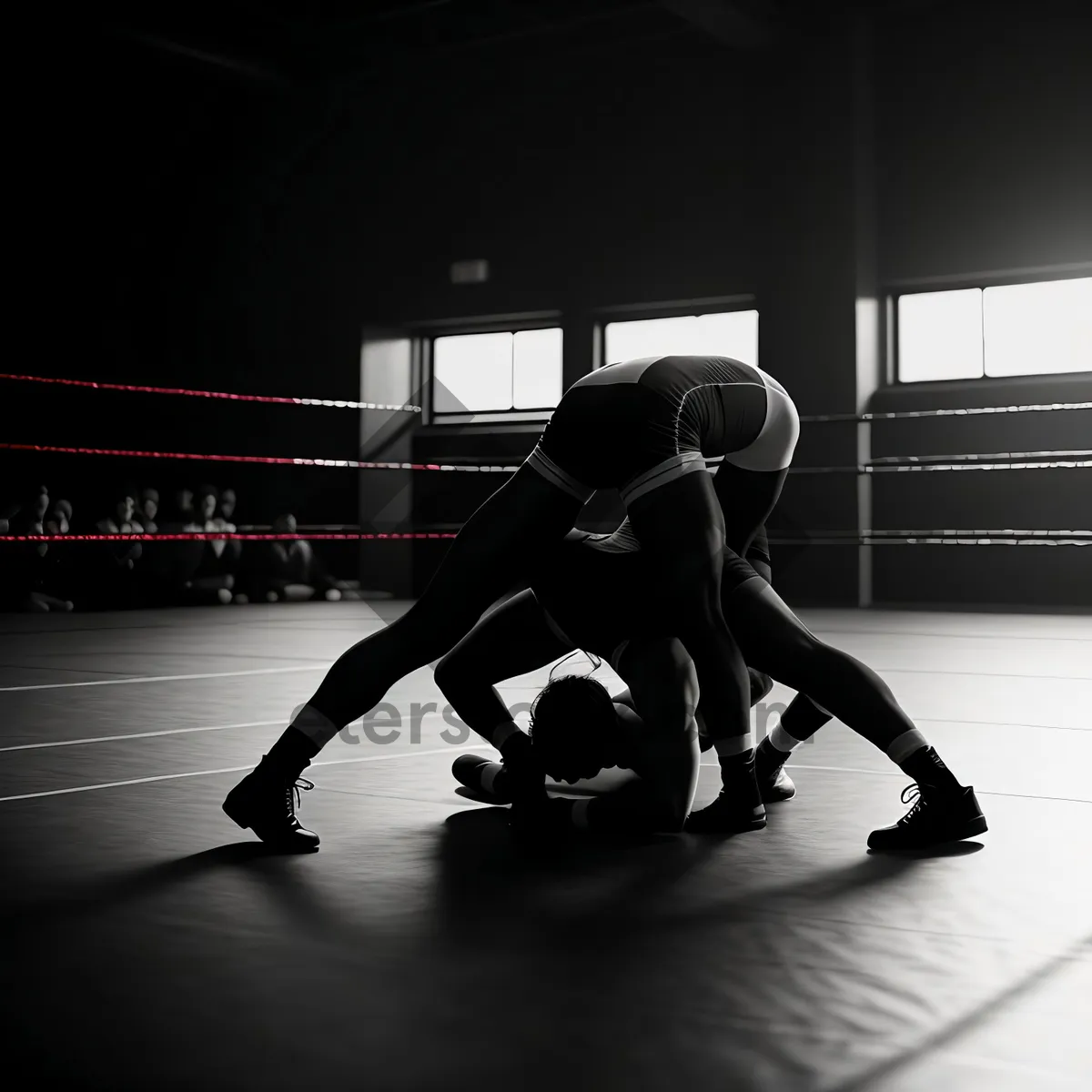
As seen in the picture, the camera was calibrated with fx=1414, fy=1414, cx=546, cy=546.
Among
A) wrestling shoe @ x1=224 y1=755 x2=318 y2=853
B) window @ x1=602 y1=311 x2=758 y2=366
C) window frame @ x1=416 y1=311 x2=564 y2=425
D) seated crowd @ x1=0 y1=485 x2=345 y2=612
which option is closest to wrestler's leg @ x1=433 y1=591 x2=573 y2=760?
wrestling shoe @ x1=224 y1=755 x2=318 y2=853

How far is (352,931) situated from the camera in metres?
1.34

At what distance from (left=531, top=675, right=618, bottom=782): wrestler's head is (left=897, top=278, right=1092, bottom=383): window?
5.83 m

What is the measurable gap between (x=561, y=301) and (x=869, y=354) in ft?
6.61

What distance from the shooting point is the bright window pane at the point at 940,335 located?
7.30m

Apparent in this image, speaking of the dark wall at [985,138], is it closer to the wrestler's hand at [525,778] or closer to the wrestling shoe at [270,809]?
the wrestler's hand at [525,778]

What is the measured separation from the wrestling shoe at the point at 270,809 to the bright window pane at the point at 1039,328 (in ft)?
20.0

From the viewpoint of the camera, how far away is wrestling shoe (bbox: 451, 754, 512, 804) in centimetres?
195

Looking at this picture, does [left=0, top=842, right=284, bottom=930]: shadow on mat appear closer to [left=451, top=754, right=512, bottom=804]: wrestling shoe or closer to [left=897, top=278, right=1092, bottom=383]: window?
[left=451, top=754, right=512, bottom=804]: wrestling shoe

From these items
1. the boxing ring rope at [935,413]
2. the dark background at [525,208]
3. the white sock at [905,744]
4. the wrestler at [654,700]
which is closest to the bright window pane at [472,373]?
the dark background at [525,208]

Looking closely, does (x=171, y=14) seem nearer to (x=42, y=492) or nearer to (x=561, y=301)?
(x=561, y=301)

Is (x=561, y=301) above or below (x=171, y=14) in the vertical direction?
below

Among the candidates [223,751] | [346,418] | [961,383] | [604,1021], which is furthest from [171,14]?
[604,1021]

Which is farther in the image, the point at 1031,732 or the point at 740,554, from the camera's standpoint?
the point at 1031,732

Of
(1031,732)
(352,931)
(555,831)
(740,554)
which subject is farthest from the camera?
(1031,732)
